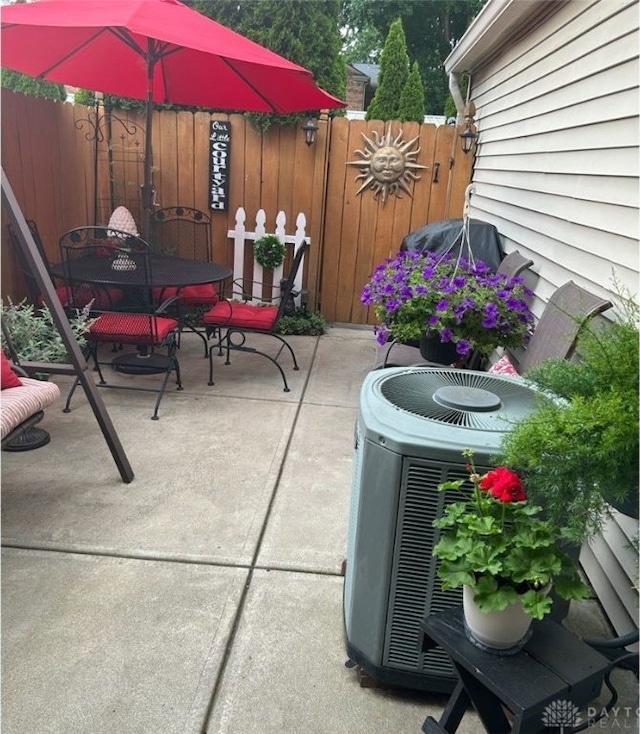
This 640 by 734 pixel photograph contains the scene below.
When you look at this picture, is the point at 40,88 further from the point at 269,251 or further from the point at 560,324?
the point at 560,324

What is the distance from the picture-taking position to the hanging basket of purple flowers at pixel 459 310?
3123 mm

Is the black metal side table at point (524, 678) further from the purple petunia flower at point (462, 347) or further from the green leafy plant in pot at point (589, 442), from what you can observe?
the purple petunia flower at point (462, 347)

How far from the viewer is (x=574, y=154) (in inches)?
119

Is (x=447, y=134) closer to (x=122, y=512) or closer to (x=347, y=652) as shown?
(x=122, y=512)

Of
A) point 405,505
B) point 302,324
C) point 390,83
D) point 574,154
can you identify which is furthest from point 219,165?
point 405,505

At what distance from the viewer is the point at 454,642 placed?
1.43m

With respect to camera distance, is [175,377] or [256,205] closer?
[175,377]

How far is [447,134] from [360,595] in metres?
5.04

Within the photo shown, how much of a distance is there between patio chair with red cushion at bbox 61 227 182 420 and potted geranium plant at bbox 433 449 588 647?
8.60 feet

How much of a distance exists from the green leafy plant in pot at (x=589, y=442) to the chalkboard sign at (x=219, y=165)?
16.6ft

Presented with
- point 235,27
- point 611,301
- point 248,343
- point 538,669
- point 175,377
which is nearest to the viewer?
point 538,669

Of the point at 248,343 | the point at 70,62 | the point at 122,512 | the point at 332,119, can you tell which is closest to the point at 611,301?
the point at 122,512

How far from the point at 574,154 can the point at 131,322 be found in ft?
9.01

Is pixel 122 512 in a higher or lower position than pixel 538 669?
lower
